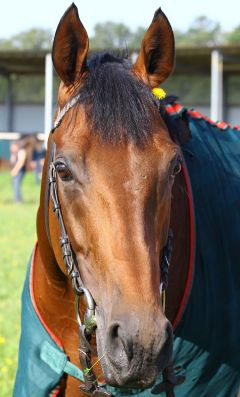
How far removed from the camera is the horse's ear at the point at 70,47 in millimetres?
2645

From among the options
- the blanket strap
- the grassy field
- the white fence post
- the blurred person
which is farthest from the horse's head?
the white fence post

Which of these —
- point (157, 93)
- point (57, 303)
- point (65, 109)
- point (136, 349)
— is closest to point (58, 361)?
point (57, 303)

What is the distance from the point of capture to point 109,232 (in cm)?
235

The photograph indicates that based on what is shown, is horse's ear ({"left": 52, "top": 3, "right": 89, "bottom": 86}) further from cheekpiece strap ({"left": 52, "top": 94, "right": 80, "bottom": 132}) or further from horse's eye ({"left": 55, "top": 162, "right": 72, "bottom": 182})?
horse's eye ({"left": 55, "top": 162, "right": 72, "bottom": 182})

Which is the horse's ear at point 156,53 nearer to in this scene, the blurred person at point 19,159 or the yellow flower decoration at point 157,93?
the yellow flower decoration at point 157,93

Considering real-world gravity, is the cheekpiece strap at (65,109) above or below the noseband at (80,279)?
above

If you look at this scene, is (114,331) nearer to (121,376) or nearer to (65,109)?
(121,376)

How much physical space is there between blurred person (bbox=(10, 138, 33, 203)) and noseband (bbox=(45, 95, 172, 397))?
17.0 metres

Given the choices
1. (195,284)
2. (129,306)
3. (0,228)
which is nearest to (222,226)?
(195,284)

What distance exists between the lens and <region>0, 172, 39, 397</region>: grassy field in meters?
5.30

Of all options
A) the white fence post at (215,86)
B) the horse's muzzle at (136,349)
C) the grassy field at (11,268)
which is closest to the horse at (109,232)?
the horse's muzzle at (136,349)

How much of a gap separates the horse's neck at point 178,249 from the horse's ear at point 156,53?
1.71 feet

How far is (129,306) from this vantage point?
2199 millimetres

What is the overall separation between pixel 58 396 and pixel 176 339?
0.56 meters
